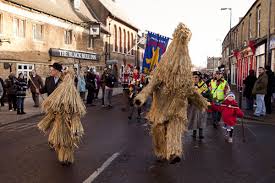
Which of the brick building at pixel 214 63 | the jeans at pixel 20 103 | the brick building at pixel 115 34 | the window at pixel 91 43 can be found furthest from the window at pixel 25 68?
the brick building at pixel 214 63

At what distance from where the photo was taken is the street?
5.72m

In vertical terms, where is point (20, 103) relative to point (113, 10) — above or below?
below

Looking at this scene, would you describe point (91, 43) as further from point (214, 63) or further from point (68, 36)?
point (214, 63)

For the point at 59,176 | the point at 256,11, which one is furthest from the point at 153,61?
the point at 256,11

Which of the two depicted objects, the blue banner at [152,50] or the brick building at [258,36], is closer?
the blue banner at [152,50]

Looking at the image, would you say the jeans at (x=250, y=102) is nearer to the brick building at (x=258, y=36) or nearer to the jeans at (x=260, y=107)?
the jeans at (x=260, y=107)

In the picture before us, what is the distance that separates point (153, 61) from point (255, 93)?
4.36 meters

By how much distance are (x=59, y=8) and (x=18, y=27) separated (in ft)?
27.1

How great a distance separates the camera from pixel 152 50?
1421cm

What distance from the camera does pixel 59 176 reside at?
5699 millimetres

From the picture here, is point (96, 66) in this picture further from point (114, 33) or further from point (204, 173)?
point (204, 173)

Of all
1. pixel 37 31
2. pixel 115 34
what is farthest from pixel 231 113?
pixel 115 34

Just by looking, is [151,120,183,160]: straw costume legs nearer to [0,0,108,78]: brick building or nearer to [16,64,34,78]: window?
[0,0,108,78]: brick building

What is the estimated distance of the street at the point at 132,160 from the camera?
5719mm
